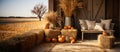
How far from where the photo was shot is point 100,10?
32.6ft

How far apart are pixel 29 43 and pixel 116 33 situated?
467cm

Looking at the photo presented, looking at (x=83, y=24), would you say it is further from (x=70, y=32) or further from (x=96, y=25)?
(x=70, y=32)

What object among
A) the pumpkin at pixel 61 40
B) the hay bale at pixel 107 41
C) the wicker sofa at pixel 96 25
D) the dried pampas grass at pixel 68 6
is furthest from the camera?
the dried pampas grass at pixel 68 6

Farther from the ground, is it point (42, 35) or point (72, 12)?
point (72, 12)

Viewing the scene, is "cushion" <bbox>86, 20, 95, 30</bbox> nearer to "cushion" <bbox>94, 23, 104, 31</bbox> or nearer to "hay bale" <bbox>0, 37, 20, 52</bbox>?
"cushion" <bbox>94, 23, 104, 31</bbox>

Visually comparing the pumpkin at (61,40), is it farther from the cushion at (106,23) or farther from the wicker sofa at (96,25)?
the cushion at (106,23)

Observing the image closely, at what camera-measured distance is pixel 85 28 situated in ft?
29.7

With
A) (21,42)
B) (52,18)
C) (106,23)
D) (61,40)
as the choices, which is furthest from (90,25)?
(21,42)

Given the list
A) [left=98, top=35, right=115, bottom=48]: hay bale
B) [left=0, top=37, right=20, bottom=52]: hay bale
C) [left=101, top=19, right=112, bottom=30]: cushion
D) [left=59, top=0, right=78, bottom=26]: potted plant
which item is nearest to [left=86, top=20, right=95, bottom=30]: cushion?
[left=101, top=19, right=112, bottom=30]: cushion

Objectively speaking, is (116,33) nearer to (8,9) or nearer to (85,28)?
(85,28)

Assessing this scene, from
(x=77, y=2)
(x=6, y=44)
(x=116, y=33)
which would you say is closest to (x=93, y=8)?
(x=77, y=2)

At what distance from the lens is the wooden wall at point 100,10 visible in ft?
32.4

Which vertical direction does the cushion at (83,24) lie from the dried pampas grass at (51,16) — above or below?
below

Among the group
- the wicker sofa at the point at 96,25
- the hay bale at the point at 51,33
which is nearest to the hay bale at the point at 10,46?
the hay bale at the point at 51,33
